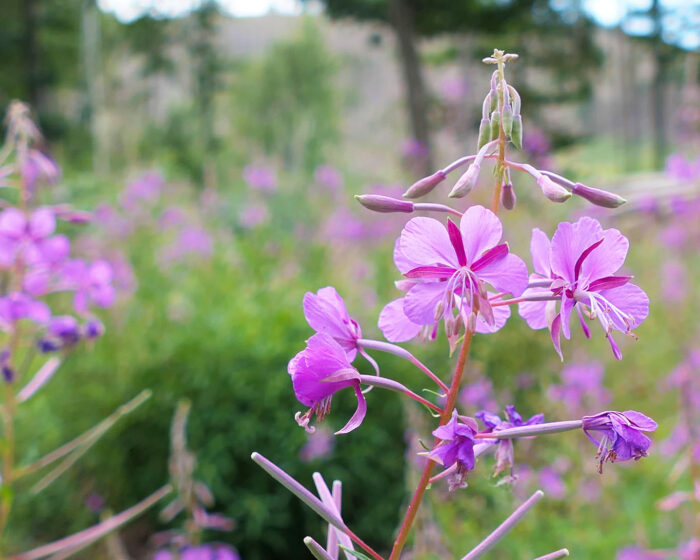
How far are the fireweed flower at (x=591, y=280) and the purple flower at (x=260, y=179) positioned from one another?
5147 millimetres

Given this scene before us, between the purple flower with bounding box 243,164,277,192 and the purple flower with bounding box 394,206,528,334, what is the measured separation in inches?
202

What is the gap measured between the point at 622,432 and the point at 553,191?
0.74ft

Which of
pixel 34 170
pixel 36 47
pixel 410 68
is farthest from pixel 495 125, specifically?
pixel 36 47

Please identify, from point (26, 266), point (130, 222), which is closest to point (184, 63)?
point (130, 222)

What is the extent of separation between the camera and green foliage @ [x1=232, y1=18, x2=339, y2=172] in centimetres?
2408

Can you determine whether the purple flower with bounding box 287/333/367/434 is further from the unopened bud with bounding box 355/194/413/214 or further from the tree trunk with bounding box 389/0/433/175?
the tree trunk with bounding box 389/0/433/175

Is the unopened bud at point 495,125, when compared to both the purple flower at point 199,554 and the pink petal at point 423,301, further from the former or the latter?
the purple flower at point 199,554

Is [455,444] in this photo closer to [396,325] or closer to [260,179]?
[396,325]

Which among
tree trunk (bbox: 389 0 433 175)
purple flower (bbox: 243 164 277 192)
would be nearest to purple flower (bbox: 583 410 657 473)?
purple flower (bbox: 243 164 277 192)

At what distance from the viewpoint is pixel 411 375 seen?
3.39 metres

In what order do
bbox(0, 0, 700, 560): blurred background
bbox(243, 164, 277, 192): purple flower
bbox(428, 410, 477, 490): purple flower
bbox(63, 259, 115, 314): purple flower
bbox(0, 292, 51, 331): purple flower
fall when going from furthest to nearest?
bbox(243, 164, 277, 192): purple flower, bbox(0, 0, 700, 560): blurred background, bbox(63, 259, 115, 314): purple flower, bbox(0, 292, 51, 331): purple flower, bbox(428, 410, 477, 490): purple flower

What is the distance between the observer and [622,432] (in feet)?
1.96

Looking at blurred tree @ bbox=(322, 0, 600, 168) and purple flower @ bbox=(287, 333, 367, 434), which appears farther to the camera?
blurred tree @ bbox=(322, 0, 600, 168)

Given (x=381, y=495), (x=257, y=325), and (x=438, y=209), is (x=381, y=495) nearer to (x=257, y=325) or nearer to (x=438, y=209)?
(x=257, y=325)
